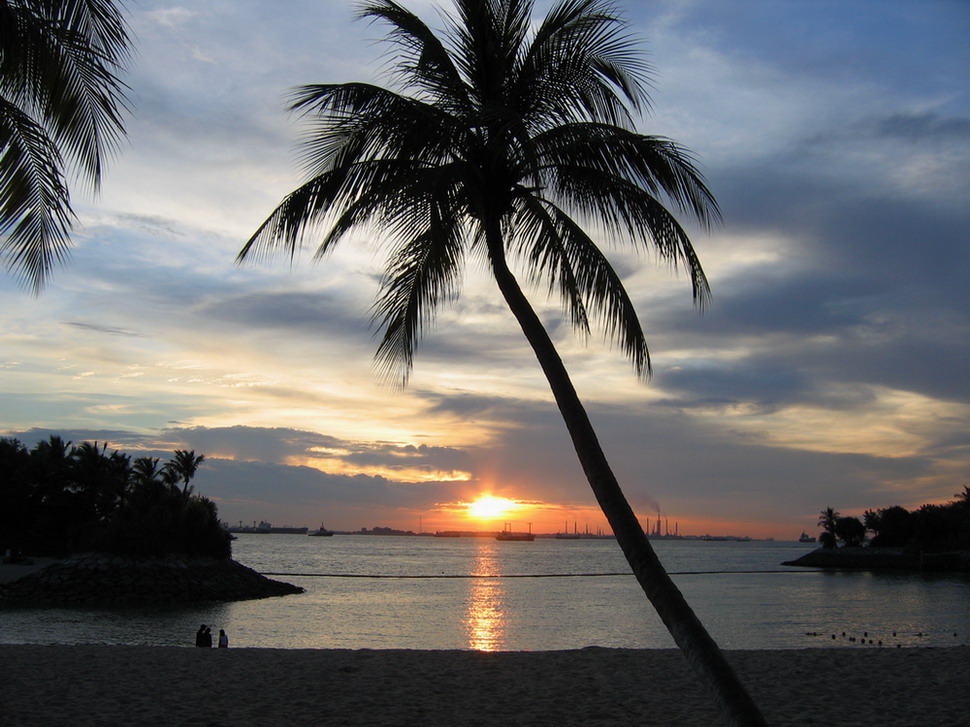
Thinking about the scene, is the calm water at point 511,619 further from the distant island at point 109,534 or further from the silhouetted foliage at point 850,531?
the silhouetted foliage at point 850,531

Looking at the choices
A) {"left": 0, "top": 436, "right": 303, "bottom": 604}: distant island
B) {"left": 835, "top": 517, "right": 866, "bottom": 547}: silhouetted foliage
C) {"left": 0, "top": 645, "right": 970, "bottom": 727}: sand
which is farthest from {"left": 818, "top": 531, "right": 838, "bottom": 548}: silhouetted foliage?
{"left": 0, "top": 645, "right": 970, "bottom": 727}: sand

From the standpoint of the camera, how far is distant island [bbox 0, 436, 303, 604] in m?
42.3

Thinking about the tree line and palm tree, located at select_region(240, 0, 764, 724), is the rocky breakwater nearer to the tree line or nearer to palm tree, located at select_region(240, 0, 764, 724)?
palm tree, located at select_region(240, 0, 764, 724)

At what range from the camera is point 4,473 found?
2298 inches

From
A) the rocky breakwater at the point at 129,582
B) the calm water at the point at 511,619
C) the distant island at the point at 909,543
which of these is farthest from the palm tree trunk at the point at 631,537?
the distant island at the point at 909,543

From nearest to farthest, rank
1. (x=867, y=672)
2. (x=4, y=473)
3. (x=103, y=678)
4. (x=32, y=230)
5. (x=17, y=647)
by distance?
1. (x=32, y=230)
2. (x=103, y=678)
3. (x=867, y=672)
4. (x=17, y=647)
5. (x=4, y=473)

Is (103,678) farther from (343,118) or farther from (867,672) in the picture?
(867,672)

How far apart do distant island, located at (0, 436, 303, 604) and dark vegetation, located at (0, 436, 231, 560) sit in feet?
0.24

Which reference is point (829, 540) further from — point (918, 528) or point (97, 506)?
point (97, 506)

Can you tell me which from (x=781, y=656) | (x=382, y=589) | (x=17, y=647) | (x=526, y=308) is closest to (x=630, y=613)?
(x=382, y=589)

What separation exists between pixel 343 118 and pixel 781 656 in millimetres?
10154

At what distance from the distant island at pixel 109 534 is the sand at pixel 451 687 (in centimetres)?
A: 3426

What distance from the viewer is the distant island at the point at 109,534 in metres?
42.3

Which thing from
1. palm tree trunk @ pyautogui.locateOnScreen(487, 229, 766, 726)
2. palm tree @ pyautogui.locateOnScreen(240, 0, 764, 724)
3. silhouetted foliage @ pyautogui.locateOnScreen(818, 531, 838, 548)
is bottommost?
silhouetted foliage @ pyautogui.locateOnScreen(818, 531, 838, 548)
